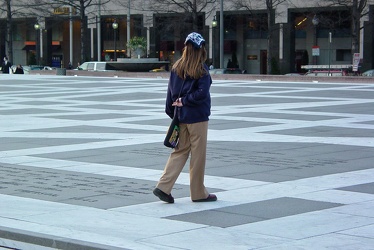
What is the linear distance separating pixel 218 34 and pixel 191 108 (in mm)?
60080

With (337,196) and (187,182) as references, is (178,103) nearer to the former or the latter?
(187,182)

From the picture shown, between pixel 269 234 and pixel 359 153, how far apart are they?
6.28 m

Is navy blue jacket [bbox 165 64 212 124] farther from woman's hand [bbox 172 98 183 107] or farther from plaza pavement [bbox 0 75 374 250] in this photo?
plaza pavement [bbox 0 75 374 250]

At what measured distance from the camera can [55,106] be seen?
81.9 ft

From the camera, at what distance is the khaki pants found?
8977 mm

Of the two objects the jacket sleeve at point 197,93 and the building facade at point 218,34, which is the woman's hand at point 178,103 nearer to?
the jacket sleeve at point 197,93

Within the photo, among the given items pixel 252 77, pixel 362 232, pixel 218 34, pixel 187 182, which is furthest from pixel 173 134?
pixel 218 34

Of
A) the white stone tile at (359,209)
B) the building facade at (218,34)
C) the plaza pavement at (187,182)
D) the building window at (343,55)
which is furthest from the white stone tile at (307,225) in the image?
the building window at (343,55)

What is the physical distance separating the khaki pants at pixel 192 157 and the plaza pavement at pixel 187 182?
0.22 metres

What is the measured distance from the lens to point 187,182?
10719 mm

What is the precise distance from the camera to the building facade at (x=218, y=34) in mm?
62312

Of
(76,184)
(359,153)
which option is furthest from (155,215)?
(359,153)

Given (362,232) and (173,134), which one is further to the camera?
(173,134)

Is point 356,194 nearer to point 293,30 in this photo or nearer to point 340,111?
point 340,111
